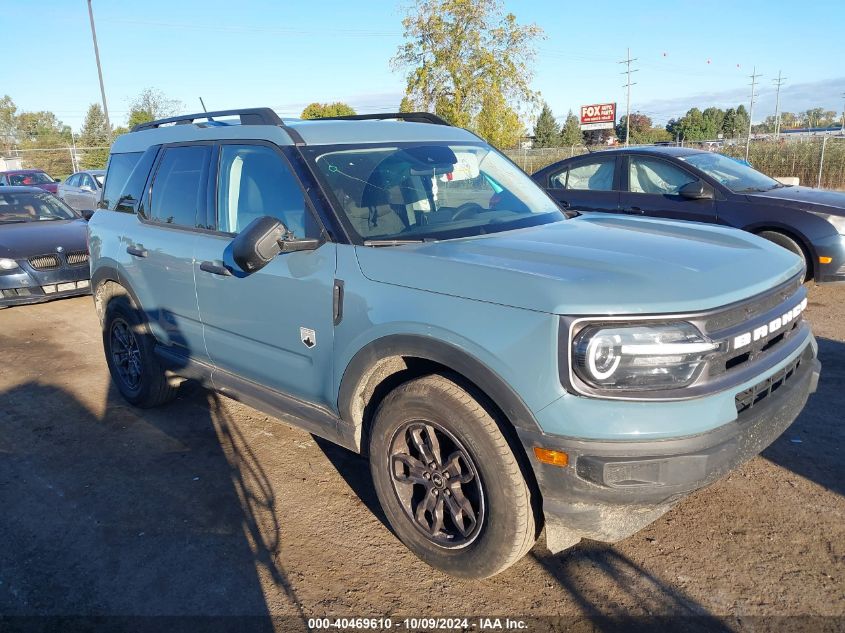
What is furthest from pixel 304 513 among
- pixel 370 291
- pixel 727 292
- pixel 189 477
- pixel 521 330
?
pixel 727 292

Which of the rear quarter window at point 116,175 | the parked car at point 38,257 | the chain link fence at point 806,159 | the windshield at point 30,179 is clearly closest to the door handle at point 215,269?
the rear quarter window at point 116,175

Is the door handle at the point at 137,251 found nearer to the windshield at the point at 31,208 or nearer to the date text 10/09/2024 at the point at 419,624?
the date text 10/09/2024 at the point at 419,624

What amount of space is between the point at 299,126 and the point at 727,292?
2341 mm

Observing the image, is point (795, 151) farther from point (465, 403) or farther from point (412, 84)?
point (465, 403)

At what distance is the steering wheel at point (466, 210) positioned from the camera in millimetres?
3455

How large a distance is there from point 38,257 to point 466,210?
693cm

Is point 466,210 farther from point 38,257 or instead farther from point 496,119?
point 496,119

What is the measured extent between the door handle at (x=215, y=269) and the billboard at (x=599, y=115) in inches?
1659

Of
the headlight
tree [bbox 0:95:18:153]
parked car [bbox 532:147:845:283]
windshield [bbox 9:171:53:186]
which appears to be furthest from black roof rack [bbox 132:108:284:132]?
tree [bbox 0:95:18:153]

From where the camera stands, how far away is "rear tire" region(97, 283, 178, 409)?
4.70 meters

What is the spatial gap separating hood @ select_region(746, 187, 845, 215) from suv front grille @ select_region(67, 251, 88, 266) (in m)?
8.12

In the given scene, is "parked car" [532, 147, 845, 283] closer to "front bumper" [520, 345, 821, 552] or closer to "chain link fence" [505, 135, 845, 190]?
"front bumper" [520, 345, 821, 552]

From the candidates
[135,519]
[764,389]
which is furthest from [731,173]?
[135,519]

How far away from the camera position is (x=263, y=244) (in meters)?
3.01
